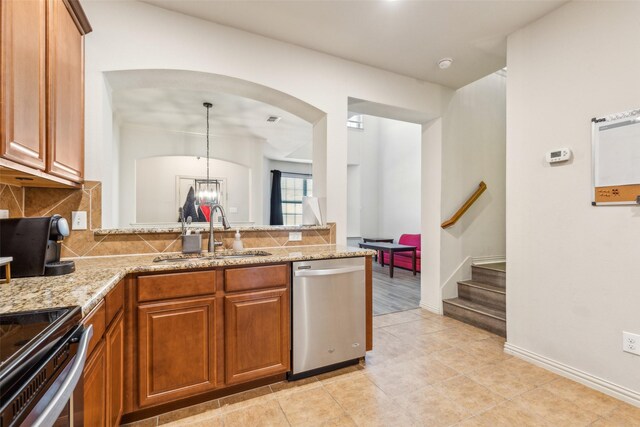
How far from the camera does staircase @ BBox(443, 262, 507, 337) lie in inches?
117

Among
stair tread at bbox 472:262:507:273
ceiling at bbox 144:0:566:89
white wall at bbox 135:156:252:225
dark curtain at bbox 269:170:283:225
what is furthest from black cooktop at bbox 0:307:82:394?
dark curtain at bbox 269:170:283:225

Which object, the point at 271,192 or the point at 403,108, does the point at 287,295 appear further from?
the point at 271,192

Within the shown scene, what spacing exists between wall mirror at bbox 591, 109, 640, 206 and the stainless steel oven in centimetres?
287

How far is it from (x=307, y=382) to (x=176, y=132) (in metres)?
5.45

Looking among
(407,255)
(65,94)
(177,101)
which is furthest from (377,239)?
(65,94)

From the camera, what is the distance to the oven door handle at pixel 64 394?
2.25 feet

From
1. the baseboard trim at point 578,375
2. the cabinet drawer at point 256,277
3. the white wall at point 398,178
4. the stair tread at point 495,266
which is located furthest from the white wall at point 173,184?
the baseboard trim at point 578,375

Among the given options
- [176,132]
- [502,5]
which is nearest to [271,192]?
[176,132]

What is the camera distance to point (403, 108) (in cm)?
329

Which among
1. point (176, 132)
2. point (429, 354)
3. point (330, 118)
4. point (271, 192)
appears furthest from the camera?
point (271, 192)

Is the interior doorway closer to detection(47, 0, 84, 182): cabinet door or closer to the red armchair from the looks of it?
the red armchair

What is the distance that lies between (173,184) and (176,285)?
522 centimetres

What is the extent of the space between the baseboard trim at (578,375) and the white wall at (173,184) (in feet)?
17.9

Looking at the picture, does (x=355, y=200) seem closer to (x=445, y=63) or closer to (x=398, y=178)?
(x=398, y=178)
